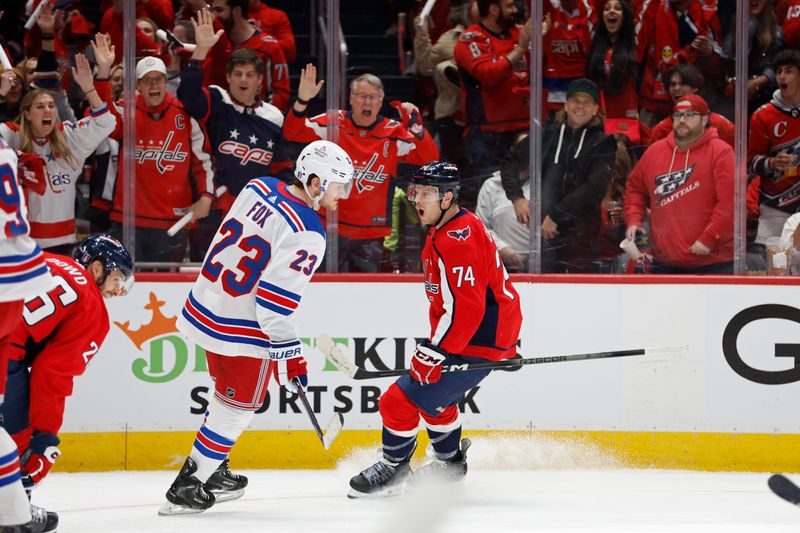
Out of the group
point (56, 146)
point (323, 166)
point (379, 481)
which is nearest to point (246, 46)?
point (56, 146)

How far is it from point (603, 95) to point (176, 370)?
88.2 inches

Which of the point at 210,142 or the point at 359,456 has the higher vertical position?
the point at 210,142

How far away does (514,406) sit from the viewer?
17.4 feet

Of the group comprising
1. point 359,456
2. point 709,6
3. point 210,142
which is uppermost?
point 709,6

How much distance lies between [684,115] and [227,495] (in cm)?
262

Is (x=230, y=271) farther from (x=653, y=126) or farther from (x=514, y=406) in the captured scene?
(x=653, y=126)

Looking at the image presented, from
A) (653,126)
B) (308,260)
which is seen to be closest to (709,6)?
(653,126)

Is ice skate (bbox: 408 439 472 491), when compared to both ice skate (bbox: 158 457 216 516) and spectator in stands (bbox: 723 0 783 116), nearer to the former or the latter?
ice skate (bbox: 158 457 216 516)

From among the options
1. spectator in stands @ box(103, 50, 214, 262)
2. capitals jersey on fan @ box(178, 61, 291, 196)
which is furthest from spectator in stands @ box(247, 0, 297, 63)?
spectator in stands @ box(103, 50, 214, 262)

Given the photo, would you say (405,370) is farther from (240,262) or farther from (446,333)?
(240,262)

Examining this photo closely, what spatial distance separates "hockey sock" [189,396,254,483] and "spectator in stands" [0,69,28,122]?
1921 mm

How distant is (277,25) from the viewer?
18.0ft

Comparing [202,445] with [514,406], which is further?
[514,406]

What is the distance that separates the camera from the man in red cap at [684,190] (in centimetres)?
544
